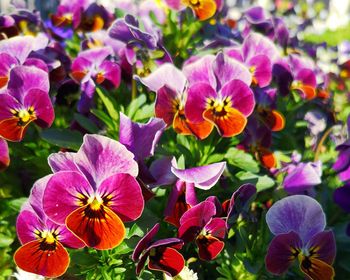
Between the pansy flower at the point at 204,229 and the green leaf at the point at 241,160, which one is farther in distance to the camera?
the green leaf at the point at 241,160

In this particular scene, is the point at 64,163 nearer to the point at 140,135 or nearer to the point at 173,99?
the point at 140,135

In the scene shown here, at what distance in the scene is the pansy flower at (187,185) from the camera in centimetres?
125

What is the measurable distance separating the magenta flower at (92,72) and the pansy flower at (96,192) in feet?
1.48

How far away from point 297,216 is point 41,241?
0.62 m

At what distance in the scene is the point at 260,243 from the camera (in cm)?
148

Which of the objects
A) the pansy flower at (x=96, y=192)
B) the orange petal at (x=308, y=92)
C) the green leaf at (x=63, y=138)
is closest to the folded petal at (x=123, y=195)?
the pansy flower at (x=96, y=192)

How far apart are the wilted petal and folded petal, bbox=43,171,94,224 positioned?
21 cm

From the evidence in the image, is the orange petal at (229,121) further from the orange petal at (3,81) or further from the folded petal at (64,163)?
the orange petal at (3,81)

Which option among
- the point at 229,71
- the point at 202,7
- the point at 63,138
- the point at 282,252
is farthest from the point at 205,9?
the point at 282,252

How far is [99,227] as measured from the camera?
45.8 inches

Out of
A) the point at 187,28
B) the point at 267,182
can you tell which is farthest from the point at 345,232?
the point at 187,28

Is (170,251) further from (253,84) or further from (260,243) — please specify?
(253,84)

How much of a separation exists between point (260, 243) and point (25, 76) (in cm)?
78

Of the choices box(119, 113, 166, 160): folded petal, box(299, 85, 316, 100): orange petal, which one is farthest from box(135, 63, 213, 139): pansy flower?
box(299, 85, 316, 100): orange petal
